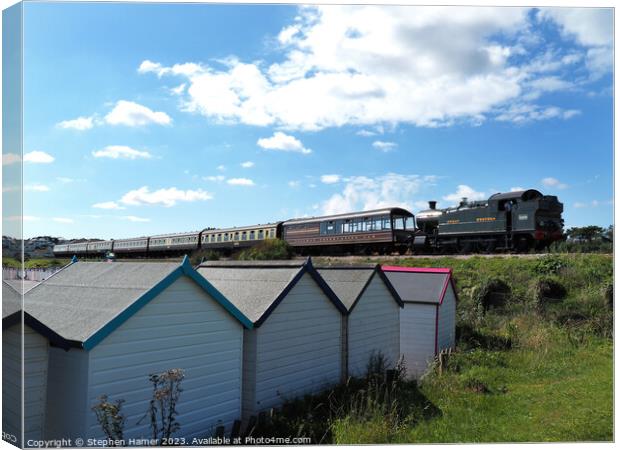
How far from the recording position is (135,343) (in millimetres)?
6445

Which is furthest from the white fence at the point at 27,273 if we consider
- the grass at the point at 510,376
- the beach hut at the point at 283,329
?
the grass at the point at 510,376

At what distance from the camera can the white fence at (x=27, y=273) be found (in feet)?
20.9

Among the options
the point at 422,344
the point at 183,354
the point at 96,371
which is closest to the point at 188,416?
the point at 183,354

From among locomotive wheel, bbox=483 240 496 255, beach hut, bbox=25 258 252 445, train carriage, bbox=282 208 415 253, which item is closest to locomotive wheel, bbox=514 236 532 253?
locomotive wheel, bbox=483 240 496 255

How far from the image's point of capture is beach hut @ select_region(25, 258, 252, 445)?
6.02 m

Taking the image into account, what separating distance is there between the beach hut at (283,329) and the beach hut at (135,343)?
34cm

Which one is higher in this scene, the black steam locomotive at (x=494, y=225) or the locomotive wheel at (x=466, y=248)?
the black steam locomotive at (x=494, y=225)

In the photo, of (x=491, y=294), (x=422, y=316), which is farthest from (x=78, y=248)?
(x=491, y=294)

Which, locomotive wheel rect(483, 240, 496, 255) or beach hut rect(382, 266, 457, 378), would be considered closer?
beach hut rect(382, 266, 457, 378)

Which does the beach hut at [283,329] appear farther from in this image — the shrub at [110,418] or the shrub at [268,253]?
the shrub at [268,253]

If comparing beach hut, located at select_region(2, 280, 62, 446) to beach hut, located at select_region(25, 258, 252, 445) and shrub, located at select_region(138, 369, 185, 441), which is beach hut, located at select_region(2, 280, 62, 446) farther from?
shrub, located at select_region(138, 369, 185, 441)

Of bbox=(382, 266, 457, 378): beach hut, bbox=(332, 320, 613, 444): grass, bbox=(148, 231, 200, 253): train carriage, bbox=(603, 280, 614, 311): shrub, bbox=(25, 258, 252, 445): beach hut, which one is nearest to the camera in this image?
bbox=(25, 258, 252, 445): beach hut

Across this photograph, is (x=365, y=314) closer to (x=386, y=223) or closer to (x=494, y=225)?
(x=386, y=223)

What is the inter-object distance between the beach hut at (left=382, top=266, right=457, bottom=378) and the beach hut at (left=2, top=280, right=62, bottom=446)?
9.26 meters
